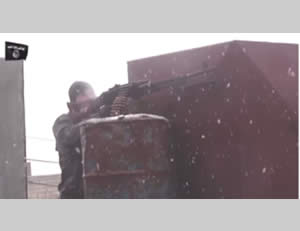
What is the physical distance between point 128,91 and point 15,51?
211cm

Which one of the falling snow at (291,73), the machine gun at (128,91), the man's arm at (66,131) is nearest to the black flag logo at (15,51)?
the man's arm at (66,131)

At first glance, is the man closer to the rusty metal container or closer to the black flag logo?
the rusty metal container

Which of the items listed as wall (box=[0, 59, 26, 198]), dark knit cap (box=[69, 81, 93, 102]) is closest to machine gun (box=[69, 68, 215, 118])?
dark knit cap (box=[69, 81, 93, 102])

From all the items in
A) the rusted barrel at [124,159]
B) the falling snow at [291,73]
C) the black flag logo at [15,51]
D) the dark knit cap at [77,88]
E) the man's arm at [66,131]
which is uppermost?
the black flag logo at [15,51]

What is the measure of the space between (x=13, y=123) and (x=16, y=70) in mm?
739

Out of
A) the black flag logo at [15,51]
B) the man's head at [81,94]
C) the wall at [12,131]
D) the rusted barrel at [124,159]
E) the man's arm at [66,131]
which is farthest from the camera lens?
the wall at [12,131]

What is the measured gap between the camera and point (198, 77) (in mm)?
6246

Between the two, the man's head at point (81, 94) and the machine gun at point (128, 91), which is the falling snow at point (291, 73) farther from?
the man's head at point (81, 94)

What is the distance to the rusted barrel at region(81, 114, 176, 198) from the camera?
579cm

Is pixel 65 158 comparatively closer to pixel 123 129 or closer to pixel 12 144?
pixel 123 129

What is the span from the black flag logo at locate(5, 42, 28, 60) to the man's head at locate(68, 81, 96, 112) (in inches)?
43.6

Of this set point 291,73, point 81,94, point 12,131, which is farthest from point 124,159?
point 12,131

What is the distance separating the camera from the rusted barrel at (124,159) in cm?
579

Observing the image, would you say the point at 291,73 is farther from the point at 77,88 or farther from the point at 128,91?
the point at 77,88
